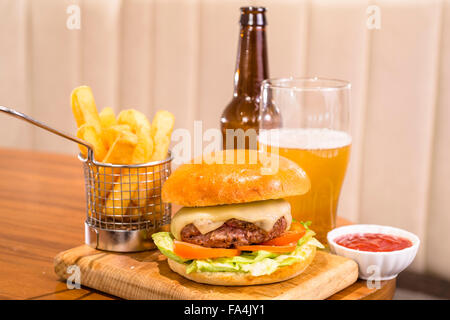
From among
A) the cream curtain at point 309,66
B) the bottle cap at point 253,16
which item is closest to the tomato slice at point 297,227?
the bottle cap at point 253,16

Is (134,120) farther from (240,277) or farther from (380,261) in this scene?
(380,261)

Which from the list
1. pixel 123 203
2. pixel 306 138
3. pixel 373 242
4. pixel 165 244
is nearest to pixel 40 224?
pixel 123 203

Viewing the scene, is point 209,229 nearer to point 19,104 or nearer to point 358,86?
point 358,86

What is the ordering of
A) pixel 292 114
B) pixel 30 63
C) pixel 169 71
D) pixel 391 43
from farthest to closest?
pixel 30 63, pixel 169 71, pixel 391 43, pixel 292 114

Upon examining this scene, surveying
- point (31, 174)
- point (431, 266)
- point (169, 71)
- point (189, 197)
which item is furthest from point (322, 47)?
point (189, 197)

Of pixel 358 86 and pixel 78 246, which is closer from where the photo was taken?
pixel 78 246

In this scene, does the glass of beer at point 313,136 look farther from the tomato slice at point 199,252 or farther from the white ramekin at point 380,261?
the tomato slice at point 199,252
